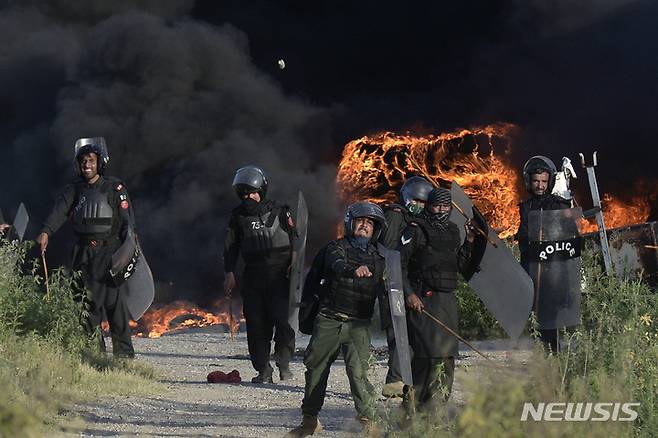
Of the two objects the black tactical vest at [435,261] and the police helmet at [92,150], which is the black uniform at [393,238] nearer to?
the black tactical vest at [435,261]

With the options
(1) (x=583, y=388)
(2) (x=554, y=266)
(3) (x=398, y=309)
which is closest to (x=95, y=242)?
(2) (x=554, y=266)

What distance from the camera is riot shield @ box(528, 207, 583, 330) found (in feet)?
30.2

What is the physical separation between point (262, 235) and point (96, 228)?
155 cm

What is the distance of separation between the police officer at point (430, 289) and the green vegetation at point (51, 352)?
241 cm

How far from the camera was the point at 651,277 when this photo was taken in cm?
1255

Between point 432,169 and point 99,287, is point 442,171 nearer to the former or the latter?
point 432,169

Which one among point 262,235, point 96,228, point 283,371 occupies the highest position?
point 96,228

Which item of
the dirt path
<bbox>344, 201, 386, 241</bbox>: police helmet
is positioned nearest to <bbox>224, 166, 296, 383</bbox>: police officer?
the dirt path

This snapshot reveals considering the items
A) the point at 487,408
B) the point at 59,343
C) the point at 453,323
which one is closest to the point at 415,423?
the point at 487,408

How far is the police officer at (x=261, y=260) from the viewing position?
10.5 metres

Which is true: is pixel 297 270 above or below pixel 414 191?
below

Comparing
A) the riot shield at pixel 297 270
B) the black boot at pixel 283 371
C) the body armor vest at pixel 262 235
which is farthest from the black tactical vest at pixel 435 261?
the black boot at pixel 283 371

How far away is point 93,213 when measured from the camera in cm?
1054

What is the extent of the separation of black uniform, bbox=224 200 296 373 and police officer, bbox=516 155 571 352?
2317 millimetres
